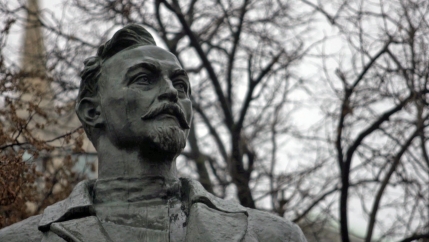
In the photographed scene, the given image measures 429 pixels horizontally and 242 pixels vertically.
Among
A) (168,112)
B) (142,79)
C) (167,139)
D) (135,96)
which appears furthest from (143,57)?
(167,139)

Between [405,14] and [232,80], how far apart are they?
10.4 feet

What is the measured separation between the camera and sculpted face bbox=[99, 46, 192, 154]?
5.00 metres

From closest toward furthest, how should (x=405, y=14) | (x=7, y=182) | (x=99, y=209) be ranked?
(x=99, y=209)
(x=7, y=182)
(x=405, y=14)

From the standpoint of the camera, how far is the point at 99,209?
16.3 ft

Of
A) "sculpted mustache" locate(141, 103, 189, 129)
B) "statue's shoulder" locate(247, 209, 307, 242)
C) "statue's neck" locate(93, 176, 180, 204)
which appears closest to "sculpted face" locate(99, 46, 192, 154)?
"sculpted mustache" locate(141, 103, 189, 129)

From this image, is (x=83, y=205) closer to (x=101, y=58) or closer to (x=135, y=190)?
(x=135, y=190)

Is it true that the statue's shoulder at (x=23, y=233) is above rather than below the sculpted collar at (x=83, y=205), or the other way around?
below

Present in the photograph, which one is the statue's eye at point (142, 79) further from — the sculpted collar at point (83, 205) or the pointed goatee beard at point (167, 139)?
the sculpted collar at point (83, 205)

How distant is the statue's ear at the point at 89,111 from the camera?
5266 mm

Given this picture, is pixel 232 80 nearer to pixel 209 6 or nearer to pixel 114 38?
pixel 209 6

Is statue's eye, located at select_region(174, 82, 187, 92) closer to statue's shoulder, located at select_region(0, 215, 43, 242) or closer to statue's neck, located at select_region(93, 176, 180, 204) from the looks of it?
statue's neck, located at select_region(93, 176, 180, 204)

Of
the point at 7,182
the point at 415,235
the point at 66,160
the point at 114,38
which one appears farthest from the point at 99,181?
the point at 415,235

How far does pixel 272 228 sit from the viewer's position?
4961mm

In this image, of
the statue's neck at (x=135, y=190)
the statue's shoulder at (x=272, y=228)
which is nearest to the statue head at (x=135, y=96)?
the statue's neck at (x=135, y=190)
